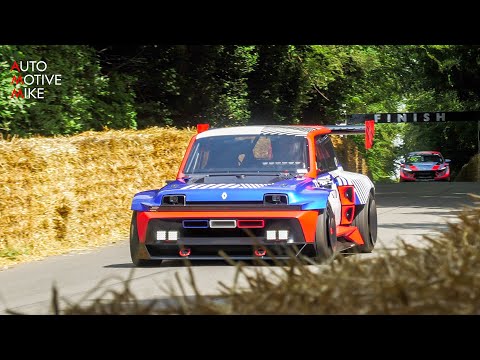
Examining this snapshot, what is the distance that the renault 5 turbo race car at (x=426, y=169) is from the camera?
5177 cm

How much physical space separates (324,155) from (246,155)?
1.23 m

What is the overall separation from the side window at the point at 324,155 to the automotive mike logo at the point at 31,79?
8127 mm

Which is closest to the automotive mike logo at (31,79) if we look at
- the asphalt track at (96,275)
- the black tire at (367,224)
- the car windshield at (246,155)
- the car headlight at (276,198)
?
the asphalt track at (96,275)

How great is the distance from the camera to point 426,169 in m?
51.8

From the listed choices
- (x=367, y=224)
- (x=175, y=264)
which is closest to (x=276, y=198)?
(x=175, y=264)

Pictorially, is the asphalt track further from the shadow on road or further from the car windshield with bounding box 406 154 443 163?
the car windshield with bounding box 406 154 443 163

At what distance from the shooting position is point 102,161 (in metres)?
17.2

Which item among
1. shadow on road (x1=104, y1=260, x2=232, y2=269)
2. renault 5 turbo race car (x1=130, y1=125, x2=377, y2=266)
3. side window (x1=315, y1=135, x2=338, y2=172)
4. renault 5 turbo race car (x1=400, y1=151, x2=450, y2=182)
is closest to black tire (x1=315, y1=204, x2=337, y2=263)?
renault 5 turbo race car (x1=130, y1=125, x2=377, y2=266)

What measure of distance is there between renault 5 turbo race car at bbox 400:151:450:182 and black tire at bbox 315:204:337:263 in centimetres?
4077
